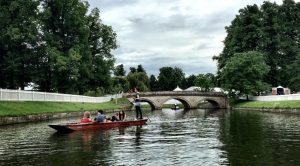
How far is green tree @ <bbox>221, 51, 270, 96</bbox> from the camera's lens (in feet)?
172

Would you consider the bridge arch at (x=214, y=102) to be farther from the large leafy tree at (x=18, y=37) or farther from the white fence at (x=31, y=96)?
the large leafy tree at (x=18, y=37)

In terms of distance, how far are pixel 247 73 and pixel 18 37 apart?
40.0 metres

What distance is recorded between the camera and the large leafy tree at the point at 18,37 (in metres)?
33.2

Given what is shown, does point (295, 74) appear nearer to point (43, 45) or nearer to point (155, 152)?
point (43, 45)

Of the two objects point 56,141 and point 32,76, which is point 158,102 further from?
point 56,141

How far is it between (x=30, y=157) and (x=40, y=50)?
28.8m

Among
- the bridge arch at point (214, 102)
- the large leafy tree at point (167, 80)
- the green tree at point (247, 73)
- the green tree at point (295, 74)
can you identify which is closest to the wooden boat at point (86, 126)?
the green tree at point (295, 74)

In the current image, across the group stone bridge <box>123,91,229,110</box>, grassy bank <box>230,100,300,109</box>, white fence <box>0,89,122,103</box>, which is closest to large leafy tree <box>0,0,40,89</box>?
white fence <box>0,89,122,103</box>

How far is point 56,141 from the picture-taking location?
43.2 ft

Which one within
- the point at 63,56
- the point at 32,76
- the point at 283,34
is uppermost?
the point at 283,34

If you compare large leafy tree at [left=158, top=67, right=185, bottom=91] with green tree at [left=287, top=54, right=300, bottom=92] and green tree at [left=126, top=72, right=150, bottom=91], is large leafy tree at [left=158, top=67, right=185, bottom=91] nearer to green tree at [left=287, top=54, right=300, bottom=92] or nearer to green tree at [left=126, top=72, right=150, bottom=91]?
green tree at [left=126, top=72, right=150, bottom=91]

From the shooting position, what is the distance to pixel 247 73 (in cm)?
5462

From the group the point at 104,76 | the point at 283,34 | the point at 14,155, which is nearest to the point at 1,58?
the point at 104,76

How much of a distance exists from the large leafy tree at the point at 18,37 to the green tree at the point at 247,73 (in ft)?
116
